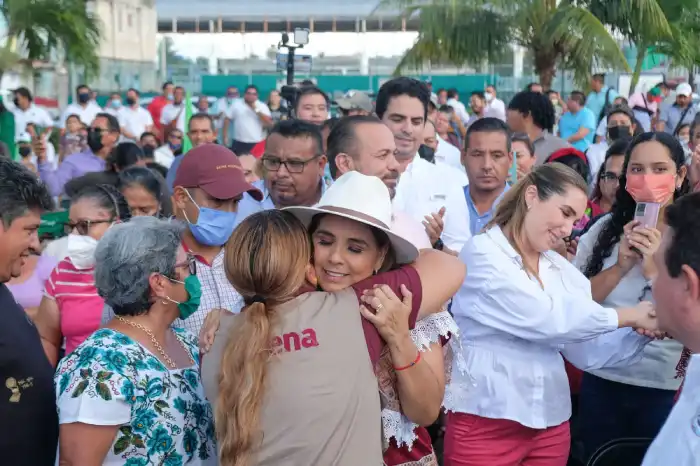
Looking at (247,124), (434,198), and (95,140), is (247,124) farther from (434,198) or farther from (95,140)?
(434,198)

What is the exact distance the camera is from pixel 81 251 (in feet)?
13.7

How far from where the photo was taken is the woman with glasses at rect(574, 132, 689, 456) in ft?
12.7

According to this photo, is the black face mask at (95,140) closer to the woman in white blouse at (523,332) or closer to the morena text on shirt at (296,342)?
the woman in white blouse at (523,332)

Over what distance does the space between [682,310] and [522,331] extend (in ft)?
5.17

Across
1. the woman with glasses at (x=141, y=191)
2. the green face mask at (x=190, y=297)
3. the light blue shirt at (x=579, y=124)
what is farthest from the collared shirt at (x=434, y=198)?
the light blue shirt at (x=579, y=124)

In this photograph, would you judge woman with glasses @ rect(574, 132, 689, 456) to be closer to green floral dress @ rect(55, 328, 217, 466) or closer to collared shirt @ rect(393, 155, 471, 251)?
collared shirt @ rect(393, 155, 471, 251)

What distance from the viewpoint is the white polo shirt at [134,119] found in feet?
52.7

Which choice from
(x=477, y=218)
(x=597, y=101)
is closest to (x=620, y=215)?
(x=477, y=218)

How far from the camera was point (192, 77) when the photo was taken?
27.0 meters

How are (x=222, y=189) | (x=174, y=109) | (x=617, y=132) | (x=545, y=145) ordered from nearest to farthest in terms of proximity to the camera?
1. (x=222, y=189)
2. (x=545, y=145)
3. (x=617, y=132)
4. (x=174, y=109)

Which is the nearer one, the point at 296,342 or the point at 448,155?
the point at 296,342

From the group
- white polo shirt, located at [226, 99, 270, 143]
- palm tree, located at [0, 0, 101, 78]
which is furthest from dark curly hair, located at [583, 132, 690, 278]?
palm tree, located at [0, 0, 101, 78]

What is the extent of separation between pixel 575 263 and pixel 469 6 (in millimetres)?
14198

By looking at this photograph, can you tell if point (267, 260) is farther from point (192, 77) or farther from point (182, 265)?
point (192, 77)
